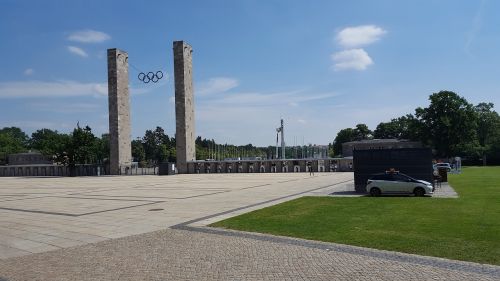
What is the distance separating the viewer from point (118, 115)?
74.5 m

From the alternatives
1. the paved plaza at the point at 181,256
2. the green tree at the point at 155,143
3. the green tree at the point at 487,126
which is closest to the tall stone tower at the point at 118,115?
the green tree at the point at 155,143

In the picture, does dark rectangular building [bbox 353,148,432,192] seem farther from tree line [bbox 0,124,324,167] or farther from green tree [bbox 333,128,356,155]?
green tree [bbox 333,128,356,155]

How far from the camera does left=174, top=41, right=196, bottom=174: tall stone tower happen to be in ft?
232

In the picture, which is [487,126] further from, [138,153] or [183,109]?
[138,153]

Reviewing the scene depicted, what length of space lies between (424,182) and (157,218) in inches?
583

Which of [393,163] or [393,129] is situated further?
[393,129]

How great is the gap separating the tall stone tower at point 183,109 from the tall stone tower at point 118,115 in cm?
991

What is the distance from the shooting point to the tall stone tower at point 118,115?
244 ft

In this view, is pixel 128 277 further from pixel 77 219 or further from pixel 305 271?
pixel 77 219

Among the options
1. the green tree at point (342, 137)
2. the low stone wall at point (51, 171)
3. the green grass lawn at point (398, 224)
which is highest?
the green tree at point (342, 137)

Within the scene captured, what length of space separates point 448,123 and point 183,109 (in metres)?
45.7

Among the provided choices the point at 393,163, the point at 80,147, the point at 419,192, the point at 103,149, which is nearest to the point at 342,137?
the point at 103,149

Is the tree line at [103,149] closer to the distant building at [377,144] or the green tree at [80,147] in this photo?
the green tree at [80,147]

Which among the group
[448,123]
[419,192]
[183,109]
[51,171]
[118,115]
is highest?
[183,109]
